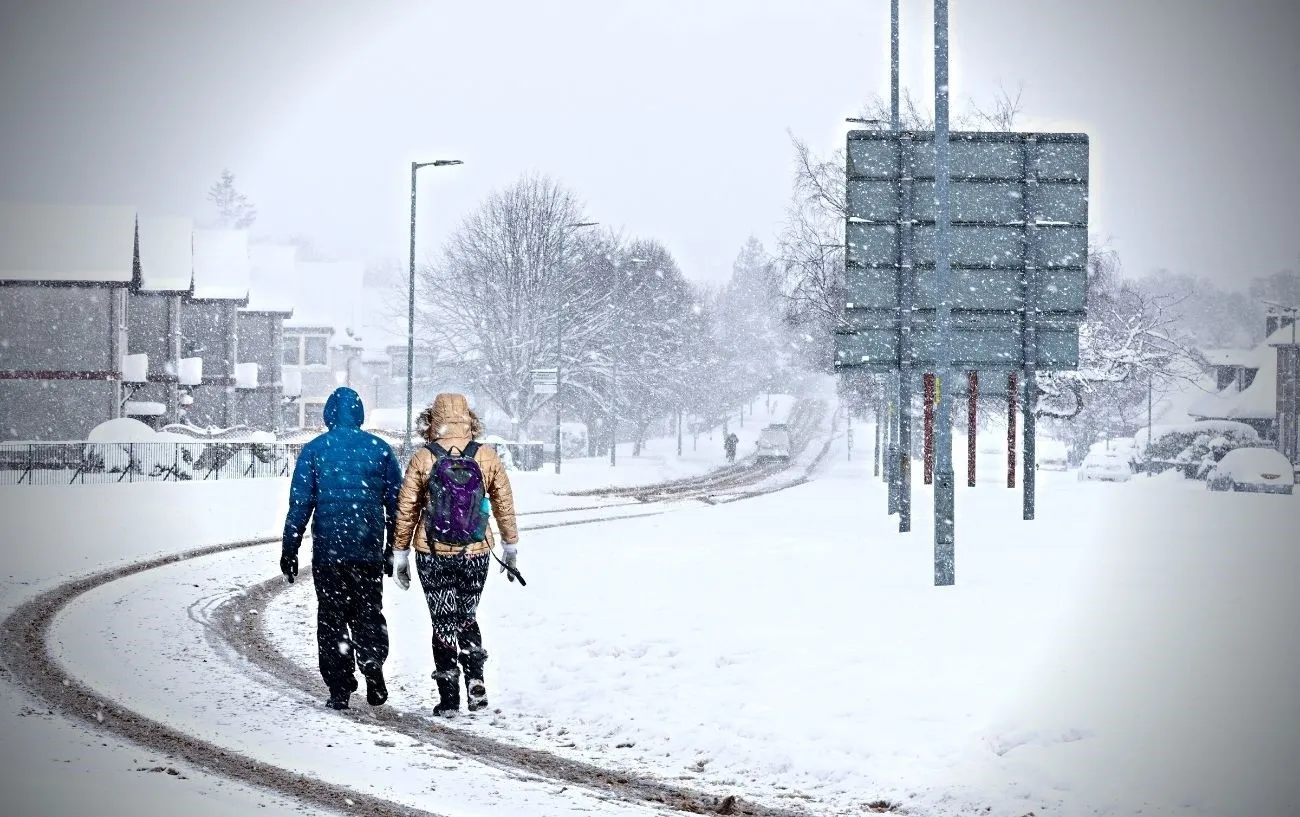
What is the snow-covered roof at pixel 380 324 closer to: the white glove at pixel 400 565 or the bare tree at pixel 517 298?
the bare tree at pixel 517 298

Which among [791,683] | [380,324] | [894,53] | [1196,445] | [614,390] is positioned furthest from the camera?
[380,324]

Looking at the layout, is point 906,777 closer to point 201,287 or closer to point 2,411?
point 2,411

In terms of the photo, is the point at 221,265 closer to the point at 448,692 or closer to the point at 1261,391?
the point at 448,692

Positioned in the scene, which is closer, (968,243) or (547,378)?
(968,243)

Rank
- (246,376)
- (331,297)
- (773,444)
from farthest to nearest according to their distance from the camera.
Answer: (331,297)
(773,444)
(246,376)

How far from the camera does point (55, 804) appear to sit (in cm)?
586

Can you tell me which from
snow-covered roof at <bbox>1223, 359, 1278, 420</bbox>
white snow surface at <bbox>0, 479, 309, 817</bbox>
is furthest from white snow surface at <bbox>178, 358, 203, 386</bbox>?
snow-covered roof at <bbox>1223, 359, 1278, 420</bbox>

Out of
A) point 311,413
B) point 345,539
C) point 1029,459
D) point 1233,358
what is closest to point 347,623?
point 345,539

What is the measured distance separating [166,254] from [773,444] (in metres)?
31.9

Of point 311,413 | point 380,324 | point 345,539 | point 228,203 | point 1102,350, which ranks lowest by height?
point 311,413

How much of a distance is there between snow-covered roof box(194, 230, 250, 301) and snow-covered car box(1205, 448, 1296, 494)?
4155 cm

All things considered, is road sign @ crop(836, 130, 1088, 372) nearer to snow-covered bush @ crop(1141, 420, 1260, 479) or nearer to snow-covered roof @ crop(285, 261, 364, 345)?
snow-covered bush @ crop(1141, 420, 1260, 479)

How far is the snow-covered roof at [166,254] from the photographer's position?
54.5 m

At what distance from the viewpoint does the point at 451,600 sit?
8.20 m
